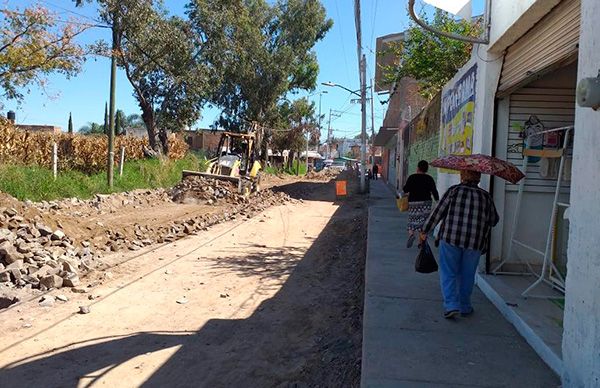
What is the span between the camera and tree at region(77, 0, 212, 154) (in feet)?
78.1

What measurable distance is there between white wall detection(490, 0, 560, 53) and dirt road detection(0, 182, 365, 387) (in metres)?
3.55

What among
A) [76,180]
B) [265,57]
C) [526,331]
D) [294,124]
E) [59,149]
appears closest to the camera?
[526,331]

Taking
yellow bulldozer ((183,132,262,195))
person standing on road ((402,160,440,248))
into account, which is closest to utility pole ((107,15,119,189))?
yellow bulldozer ((183,132,262,195))

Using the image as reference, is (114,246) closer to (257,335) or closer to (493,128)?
(257,335)

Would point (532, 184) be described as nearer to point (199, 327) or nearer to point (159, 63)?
point (199, 327)

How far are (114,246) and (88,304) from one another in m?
3.76

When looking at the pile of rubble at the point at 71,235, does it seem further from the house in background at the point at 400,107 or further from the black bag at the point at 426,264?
the house in background at the point at 400,107

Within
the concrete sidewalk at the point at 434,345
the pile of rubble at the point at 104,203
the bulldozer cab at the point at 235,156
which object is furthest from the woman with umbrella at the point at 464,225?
the bulldozer cab at the point at 235,156

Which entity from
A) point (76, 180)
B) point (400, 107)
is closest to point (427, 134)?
point (76, 180)

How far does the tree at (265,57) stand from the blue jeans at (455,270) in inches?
1127

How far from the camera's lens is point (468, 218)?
512 cm

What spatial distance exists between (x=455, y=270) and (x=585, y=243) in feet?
6.22

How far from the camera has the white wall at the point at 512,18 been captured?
4.73 metres

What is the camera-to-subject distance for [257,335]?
6066mm
